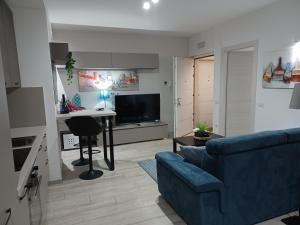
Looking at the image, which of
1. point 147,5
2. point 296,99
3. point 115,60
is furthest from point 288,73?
point 115,60

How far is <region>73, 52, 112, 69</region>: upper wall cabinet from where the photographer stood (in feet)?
15.8

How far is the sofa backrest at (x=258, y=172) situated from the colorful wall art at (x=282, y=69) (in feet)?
4.92

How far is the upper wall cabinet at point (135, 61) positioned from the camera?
512 centimetres

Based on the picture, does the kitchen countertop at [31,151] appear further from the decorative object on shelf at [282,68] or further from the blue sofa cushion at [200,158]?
the decorative object on shelf at [282,68]

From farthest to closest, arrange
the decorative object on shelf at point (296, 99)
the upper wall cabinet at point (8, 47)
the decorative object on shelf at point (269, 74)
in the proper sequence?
the decorative object on shelf at point (269, 74), the decorative object on shelf at point (296, 99), the upper wall cabinet at point (8, 47)

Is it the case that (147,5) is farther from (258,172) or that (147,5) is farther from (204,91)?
(204,91)

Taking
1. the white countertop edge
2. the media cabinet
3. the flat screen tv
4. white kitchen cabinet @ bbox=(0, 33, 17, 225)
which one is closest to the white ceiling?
the flat screen tv

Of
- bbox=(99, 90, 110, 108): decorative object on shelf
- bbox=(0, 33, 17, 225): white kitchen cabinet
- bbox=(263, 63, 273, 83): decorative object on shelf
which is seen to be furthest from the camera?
bbox=(99, 90, 110, 108): decorative object on shelf

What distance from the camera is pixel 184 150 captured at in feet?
7.98

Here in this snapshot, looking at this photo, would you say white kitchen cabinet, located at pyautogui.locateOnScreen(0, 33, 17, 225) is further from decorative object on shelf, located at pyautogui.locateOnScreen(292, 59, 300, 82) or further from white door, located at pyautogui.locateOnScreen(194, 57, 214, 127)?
white door, located at pyautogui.locateOnScreen(194, 57, 214, 127)

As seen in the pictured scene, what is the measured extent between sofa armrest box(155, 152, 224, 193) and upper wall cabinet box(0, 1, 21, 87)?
1.93 m

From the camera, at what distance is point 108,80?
17.4ft

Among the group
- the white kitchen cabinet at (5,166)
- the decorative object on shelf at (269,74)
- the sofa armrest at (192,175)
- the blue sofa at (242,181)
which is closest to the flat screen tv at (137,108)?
the decorative object on shelf at (269,74)

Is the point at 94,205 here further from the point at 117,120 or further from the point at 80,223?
the point at 117,120
